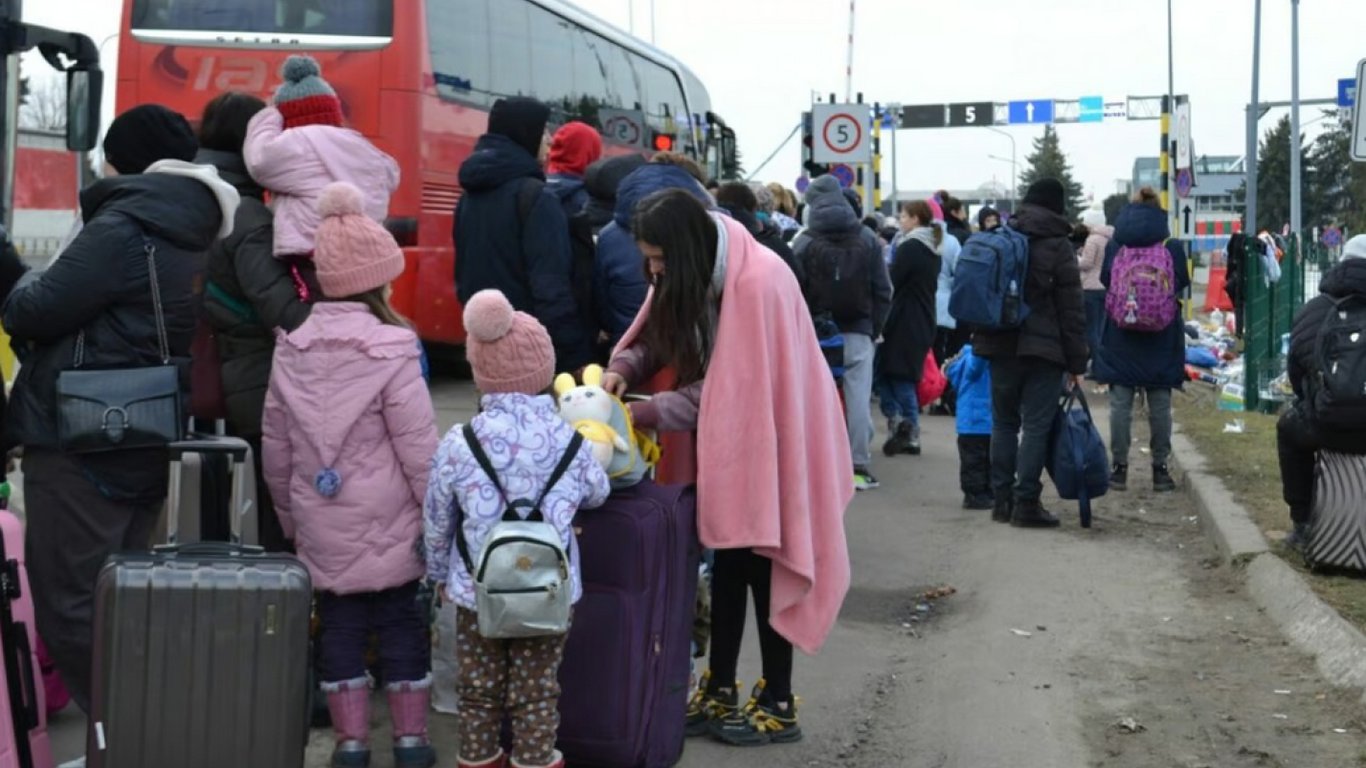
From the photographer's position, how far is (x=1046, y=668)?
7.58 m

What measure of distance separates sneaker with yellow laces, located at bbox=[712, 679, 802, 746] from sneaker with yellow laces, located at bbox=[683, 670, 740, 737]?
0.09 ft

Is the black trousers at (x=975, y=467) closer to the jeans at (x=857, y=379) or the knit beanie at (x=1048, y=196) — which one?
the jeans at (x=857, y=379)

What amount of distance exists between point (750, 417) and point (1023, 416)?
516 centimetres

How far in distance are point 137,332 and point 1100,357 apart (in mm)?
8172

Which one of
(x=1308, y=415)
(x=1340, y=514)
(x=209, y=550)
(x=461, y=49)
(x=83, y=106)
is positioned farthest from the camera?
(x=461, y=49)

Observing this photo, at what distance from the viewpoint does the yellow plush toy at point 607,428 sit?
560cm

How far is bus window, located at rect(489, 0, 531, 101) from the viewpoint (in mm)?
18266

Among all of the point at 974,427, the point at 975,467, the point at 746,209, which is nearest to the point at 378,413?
the point at 746,209

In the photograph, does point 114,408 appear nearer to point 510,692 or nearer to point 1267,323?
point 510,692

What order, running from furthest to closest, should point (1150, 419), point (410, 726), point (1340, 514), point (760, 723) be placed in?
point (1150, 419) < point (1340, 514) < point (760, 723) < point (410, 726)

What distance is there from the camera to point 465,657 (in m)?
5.49

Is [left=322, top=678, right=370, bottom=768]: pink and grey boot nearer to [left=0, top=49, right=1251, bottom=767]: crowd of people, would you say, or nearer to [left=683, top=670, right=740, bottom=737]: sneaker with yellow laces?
[left=0, top=49, right=1251, bottom=767]: crowd of people

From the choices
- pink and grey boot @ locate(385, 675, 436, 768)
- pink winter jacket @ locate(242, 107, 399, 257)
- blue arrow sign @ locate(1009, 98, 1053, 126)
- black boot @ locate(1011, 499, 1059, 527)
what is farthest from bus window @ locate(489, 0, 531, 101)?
blue arrow sign @ locate(1009, 98, 1053, 126)

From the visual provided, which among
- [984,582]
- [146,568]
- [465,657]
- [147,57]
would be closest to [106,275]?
[146,568]
